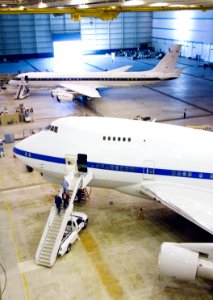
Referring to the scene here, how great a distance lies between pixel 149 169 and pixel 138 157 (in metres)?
0.84

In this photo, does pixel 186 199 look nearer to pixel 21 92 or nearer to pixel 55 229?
pixel 55 229

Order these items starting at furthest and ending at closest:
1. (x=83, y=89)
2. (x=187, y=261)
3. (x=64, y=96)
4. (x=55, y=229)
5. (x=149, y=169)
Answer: (x=83, y=89), (x=64, y=96), (x=149, y=169), (x=55, y=229), (x=187, y=261)

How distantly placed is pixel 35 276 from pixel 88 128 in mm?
8088

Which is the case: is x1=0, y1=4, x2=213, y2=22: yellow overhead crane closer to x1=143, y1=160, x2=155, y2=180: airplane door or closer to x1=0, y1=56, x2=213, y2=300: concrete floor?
x1=0, y1=56, x2=213, y2=300: concrete floor

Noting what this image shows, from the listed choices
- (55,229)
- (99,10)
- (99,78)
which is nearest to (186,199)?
(55,229)

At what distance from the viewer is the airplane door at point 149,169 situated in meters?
17.0

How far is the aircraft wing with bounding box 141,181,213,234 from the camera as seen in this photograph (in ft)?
48.1

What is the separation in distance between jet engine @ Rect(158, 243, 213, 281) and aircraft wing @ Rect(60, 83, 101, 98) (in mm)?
29534

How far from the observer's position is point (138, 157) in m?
17.1

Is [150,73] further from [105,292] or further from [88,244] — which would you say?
[105,292]

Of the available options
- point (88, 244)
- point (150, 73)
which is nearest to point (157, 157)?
point (88, 244)

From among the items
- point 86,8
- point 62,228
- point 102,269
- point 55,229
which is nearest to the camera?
point 102,269

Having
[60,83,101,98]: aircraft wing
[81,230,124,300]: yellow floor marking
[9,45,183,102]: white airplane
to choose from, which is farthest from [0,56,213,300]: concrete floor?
[9,45,183,102]: white airplane

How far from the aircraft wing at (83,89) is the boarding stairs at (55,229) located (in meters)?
24.1
